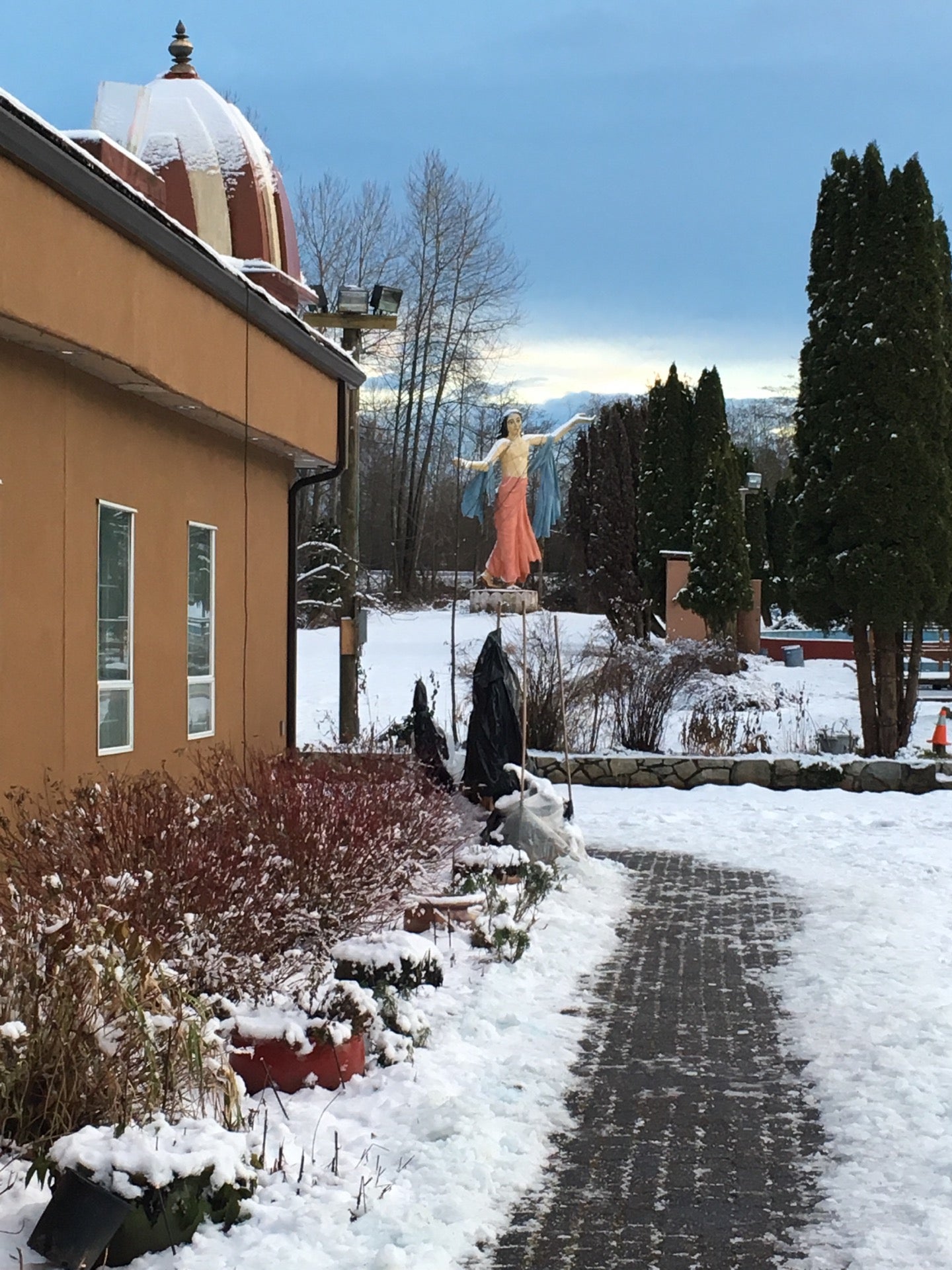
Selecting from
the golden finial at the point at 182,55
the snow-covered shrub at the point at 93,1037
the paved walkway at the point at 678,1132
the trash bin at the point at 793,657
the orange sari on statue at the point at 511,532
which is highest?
the golden finial at the point at 182,55

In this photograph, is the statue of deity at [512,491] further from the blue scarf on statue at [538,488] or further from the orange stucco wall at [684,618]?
the orange stucco wall at [684,618]

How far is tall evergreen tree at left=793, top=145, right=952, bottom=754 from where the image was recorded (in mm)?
16297

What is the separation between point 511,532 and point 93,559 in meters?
9.13

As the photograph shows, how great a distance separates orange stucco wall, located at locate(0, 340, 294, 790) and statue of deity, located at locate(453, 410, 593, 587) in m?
5.78

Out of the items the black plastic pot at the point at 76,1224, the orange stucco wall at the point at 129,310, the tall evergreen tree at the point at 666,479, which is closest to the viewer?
the black plastic pot at the point at 76,1224

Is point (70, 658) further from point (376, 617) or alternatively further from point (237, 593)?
point (376, 617)

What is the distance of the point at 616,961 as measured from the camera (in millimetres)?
7848

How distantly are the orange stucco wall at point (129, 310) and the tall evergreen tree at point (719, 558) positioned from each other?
2251cm

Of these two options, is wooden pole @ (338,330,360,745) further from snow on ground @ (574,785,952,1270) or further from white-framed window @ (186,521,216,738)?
white-framed window @ (186,521,216,738)

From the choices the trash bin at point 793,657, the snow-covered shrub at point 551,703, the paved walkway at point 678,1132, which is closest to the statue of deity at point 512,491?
the snow-covered shrub at point 551,703

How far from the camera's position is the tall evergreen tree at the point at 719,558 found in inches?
1235

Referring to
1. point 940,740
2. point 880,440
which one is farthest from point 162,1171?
point 880,440

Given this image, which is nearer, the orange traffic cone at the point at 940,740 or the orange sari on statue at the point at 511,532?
the orange sari on statue at the point at 511,532

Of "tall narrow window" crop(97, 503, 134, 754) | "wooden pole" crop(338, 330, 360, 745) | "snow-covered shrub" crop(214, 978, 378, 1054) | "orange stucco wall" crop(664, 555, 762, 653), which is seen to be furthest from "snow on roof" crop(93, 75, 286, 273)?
"orange stucco wall" crop(664, 555, 762, 653)
